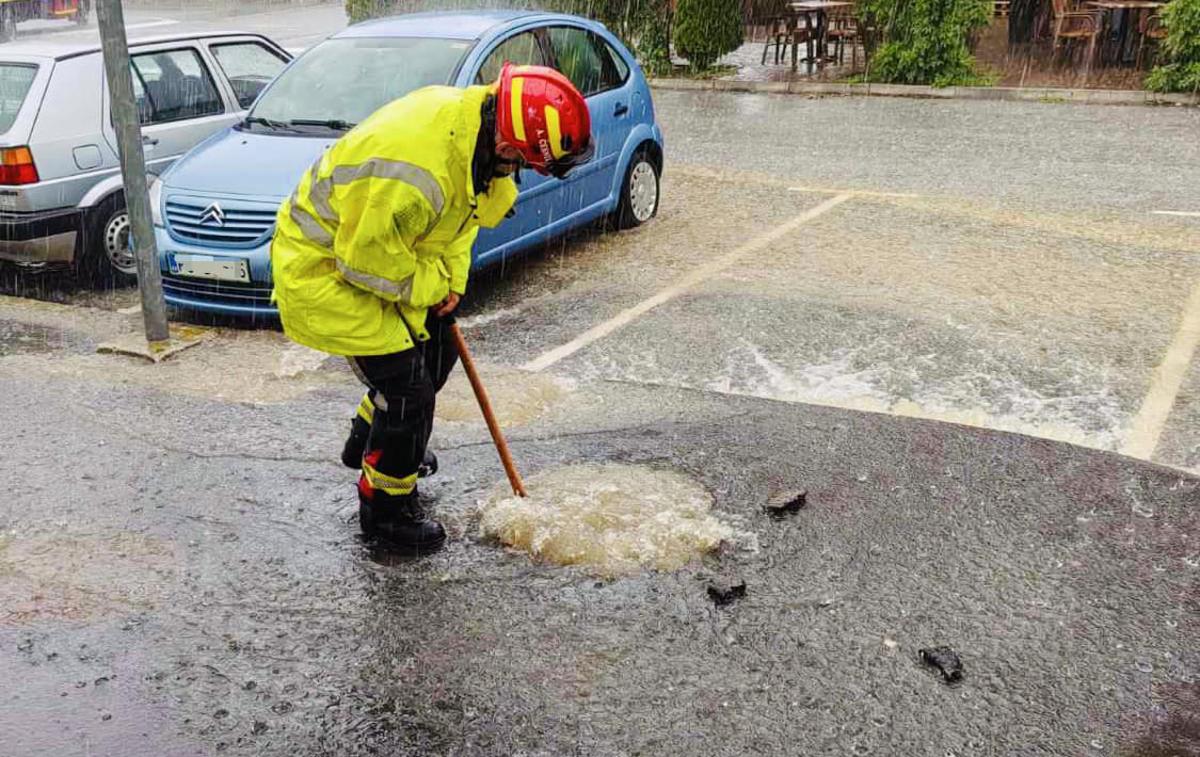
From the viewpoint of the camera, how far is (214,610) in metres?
3.83

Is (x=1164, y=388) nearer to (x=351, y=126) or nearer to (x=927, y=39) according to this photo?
(x=351, y=126)

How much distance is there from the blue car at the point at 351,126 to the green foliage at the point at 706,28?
870cm

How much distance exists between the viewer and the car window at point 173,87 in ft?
26.1

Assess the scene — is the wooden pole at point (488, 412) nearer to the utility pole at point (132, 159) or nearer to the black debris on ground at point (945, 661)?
the black debris on ground at point (945, 661)

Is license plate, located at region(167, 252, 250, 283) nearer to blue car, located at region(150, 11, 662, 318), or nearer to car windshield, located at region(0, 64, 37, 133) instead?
blue car, located at region(150, 11, 662, 318)

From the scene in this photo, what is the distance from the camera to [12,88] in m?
7.41

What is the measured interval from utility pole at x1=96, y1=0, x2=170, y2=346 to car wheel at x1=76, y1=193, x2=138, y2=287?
1.15 meters

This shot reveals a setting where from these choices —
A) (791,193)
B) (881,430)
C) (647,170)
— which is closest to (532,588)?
(881,430)

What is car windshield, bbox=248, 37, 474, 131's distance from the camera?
23.3ft

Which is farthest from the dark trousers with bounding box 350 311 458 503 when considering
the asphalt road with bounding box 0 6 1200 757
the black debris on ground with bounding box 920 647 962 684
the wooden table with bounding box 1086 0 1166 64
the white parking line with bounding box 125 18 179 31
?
the white parking line with bounding box 125 18 179 31

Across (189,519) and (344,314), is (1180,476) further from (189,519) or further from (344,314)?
(189,519)

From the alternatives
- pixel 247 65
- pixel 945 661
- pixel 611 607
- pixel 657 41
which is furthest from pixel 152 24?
pixel 945 661

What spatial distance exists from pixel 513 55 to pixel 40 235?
10.6 ft

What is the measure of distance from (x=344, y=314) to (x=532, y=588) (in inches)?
44.6
